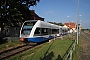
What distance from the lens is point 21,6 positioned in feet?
82.8

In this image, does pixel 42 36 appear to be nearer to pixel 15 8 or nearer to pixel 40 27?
pixel 40 27

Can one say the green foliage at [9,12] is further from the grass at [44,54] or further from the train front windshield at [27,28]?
the grass at [44,54]

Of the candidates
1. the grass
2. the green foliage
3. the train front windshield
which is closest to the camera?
the grass

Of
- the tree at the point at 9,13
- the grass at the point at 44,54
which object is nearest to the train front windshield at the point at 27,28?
the grass at the point at 44,54

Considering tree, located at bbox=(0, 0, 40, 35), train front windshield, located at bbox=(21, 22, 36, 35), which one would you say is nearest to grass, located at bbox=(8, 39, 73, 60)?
train front windshield, located at bbox=(21, 22, 36, 35)

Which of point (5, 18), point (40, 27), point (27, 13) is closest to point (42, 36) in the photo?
point (40, 27)

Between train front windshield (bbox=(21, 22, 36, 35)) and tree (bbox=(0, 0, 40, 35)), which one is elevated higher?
tree (bbox=(0, 0, 40, 35))

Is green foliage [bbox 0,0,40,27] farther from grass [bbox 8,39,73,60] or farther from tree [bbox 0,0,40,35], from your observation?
grass [bbox 8,39,73,60]

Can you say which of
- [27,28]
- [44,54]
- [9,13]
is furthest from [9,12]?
[44,54]

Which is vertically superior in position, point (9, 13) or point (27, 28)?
point (9, 13)

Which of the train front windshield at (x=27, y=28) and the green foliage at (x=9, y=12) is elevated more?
the green foliage at (x=9, y=12)

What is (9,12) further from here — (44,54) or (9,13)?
(44,54)

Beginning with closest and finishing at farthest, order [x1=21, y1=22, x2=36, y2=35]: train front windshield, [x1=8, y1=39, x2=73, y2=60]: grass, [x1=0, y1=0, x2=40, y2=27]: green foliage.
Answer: [x1=8, y1=39, x2=73, y2=60]: grass < [x1=21, y1=22, x2=36, y2=35]: train front windshield < [x1=0, y1=0, x2=40, y2=27]: green foliage

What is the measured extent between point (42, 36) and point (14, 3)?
26.2 feet
